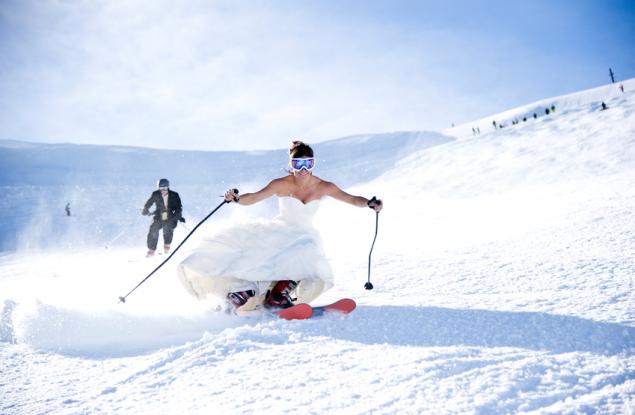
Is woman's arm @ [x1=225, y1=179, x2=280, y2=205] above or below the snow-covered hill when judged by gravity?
below

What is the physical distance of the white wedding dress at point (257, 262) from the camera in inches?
126

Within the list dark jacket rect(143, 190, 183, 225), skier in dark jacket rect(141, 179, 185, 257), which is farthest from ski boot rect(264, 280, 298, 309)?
dark jacket rect(143, 190, 183, 225)

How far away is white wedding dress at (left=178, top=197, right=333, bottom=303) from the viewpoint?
10.5ft

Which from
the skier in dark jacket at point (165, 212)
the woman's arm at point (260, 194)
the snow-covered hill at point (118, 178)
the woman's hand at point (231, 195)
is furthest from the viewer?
the snow-covered hill at point (118, 178)

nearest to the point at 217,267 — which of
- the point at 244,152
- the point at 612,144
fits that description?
the point at 612,144

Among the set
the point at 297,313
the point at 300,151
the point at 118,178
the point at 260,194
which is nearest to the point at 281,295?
the point at 297,313

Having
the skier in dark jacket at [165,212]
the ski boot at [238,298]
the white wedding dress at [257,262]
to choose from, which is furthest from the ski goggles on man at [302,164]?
the skier in dark jacket at [165,212]

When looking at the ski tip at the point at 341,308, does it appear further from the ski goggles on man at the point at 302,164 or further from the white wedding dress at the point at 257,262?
the ski goggles on man at the point at 302,164

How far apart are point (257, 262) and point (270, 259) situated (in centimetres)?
10

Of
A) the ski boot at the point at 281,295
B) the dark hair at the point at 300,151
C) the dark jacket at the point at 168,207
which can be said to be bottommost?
the ski boot at the point at 281,295

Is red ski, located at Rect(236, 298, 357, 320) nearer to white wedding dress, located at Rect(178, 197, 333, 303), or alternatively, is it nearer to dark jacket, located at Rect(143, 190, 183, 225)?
white wedding dress, located at Rect(178, 197, 333, 303)

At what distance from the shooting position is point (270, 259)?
3248 millimetres

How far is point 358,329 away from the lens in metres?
2.73

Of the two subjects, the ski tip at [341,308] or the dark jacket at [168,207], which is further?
the dark jacket at [168,207]
